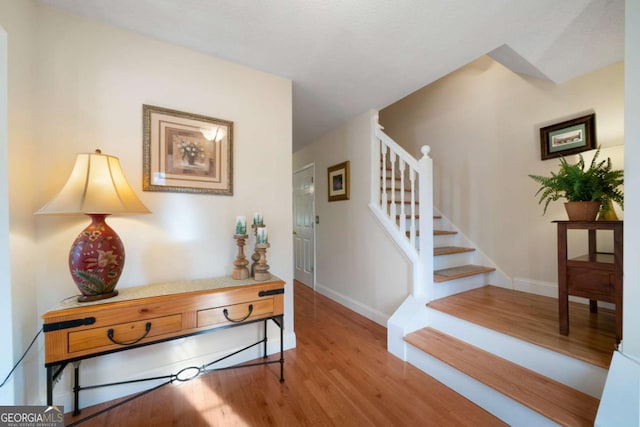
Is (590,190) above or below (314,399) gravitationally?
above

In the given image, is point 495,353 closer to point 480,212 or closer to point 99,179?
point 480,212

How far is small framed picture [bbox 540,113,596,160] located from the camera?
1.82 meters

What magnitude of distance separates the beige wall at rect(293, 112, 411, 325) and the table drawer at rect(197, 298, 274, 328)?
1.24 meters

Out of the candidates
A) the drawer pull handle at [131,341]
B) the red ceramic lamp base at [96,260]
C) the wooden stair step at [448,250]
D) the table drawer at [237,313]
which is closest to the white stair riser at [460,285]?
the wooden stair step at [448,250]

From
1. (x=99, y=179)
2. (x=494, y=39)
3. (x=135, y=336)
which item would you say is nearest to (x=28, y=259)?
(x=99, y=179)

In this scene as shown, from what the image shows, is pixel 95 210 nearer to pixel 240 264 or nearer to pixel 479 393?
pixel 240 264

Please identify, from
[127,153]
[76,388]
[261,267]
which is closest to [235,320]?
[261,267]

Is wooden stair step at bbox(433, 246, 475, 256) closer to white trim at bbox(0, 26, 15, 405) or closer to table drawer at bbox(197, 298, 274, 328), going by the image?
table drawer at bbox(197, 298, 274, 328)

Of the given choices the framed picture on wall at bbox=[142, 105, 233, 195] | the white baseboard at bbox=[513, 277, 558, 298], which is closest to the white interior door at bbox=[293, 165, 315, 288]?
the framed picture on wall at bbox=[142, 105, 233, 195]

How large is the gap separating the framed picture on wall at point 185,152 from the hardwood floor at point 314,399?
124 centimetres

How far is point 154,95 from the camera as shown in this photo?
58.6 inches

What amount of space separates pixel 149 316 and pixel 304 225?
106 inches

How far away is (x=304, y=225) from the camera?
379 cm

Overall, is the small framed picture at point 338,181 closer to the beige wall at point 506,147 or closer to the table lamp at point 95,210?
the beige wall at point 506,147
